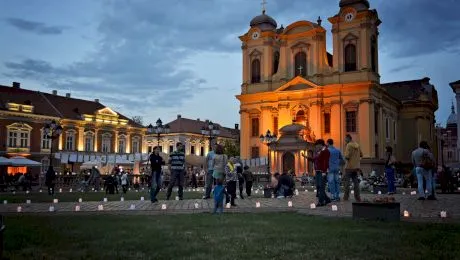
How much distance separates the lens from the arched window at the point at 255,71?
196ft

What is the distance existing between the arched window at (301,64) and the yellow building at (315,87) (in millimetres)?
120

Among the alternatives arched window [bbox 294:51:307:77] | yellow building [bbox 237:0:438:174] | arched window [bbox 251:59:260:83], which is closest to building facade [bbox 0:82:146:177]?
yellow building [bbox 237:0:438:174]

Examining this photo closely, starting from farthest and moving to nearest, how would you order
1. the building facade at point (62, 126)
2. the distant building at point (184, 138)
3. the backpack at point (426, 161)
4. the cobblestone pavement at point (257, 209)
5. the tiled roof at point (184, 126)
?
1. the tiled roof at point (184, 126)
2. the distant building at point (184, 138)
3. the building facade at point (62, 126)
4. the backpack at point (426, 161)
5. the cobblestone pavement at point (257, 209)

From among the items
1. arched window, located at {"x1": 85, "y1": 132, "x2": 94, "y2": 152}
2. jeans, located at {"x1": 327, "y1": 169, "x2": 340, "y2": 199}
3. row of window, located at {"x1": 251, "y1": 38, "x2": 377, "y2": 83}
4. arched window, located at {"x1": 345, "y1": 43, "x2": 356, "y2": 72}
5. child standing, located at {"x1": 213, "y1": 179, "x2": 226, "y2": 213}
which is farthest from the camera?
arched window, located at {"x1": 85, "y1": 132, "x2": 94, "y2": 152}

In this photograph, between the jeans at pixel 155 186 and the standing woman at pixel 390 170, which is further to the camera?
the standing woman at pixel 390 170

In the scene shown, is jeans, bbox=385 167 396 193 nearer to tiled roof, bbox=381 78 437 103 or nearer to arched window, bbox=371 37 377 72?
arched window, bbox=371 37 377 72

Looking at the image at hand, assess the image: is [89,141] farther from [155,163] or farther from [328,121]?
[155,163]

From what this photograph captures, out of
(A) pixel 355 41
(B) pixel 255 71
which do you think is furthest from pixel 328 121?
(B) pixel 255 71

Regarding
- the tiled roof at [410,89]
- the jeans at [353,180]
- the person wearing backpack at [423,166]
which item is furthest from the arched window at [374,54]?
the jeans at [353,180]

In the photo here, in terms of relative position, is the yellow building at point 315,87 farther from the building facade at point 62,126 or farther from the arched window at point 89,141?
the arched window at point 89,141

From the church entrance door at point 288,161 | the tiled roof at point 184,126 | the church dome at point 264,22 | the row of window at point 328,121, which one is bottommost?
the church entrance door at point 288,161

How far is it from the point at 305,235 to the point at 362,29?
47.9 metres

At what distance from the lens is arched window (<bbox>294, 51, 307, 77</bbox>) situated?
185 ft

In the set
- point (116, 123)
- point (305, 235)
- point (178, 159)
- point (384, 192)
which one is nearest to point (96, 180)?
point (178, 159)
